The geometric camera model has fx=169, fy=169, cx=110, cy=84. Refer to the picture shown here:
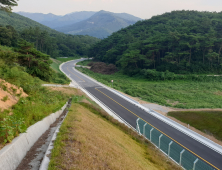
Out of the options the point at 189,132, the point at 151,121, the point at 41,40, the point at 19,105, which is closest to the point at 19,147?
the point at 19,105

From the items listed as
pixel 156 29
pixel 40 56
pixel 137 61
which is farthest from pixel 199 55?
pixel 40 56

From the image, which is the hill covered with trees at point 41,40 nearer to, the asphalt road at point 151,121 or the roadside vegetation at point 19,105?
the roadside vegetation at point 19,105

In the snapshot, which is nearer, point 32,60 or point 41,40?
point 32,60

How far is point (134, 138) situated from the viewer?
14352 mm

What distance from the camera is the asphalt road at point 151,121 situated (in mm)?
14235

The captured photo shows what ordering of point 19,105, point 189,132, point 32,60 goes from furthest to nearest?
1. point 32,60
2. point 189,132
3. point 19,105

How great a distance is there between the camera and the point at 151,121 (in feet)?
68.0

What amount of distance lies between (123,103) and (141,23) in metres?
97.6

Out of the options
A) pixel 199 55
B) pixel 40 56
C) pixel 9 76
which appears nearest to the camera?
pixel 9 76

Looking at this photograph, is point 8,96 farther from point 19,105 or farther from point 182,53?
point 182,53

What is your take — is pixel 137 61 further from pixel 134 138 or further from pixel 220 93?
pixel 134 138

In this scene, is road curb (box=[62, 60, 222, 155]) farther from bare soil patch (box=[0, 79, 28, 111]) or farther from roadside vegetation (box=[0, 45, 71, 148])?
bare soil patch (box=[0, 79, 28, 111])

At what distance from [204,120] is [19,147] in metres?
20.4

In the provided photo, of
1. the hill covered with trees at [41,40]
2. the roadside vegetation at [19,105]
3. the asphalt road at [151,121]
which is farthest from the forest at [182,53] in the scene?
the roadside vegetation at [19,105]
